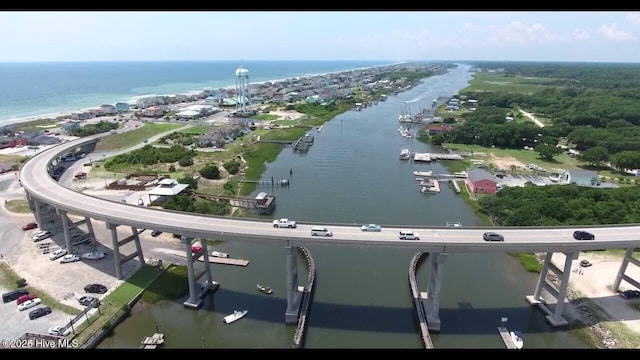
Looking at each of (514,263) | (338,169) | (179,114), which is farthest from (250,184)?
(179,114)

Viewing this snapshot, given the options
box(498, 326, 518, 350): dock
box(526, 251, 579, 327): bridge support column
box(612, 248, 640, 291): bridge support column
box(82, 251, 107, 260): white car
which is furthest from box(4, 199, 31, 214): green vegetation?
box(612, 248, 640, 291): bridge support column

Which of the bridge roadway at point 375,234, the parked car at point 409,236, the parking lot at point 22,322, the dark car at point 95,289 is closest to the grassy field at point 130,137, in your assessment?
the bridge roadway at point 375,234

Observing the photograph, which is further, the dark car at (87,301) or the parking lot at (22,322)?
the dark car at (87,301)

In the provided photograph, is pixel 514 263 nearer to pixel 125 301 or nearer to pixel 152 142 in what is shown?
pixel 125 301

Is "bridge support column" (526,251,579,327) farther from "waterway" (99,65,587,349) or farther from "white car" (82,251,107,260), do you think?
"white car" (82,251,107,260)

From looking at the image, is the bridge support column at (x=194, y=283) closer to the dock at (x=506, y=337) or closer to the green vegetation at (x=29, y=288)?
the green vegetation at (x=29, y=288)

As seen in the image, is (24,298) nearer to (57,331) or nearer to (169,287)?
(57,331)
